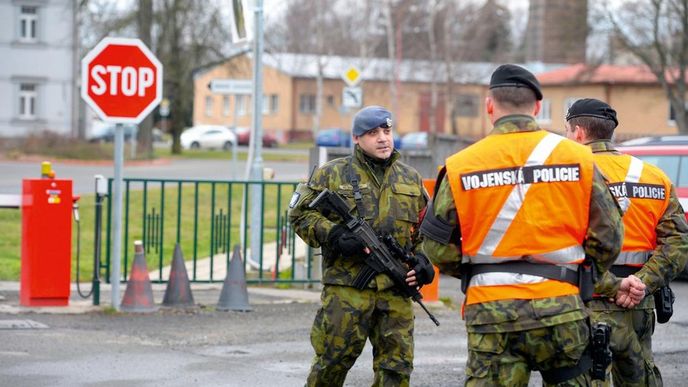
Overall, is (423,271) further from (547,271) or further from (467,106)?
(467,106)

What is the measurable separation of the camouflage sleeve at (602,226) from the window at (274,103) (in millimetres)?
74153

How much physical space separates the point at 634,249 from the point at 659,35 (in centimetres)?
4619

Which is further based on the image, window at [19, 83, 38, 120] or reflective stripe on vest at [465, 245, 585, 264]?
window at [19, 83, 38, 120]

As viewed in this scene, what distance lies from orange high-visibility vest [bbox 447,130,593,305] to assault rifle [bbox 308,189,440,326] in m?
1.56

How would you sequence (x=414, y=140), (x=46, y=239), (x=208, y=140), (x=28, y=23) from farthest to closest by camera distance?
(x=208, y=140) < (x=414, y=140) < (x=28, y=23) < (x=46, y=239)

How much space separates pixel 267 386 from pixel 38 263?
3716 millimetres

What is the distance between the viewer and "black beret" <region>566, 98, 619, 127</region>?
236 inches

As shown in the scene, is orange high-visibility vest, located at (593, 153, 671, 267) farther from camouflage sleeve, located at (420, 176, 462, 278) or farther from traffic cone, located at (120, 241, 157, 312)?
traffic cone, located at (120, 241, 157, 312)

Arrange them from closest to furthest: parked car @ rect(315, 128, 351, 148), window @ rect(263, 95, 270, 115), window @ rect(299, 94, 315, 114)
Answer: parked car @ rect(315, 128, 351, 148) → window @ rect(299, 94, 315, 114) → window @ rect(263, 95, 270, 115)

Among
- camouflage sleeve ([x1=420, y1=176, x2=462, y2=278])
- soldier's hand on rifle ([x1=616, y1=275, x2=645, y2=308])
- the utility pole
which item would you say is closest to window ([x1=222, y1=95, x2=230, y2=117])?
the utility pole

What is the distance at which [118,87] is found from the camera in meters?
10.6

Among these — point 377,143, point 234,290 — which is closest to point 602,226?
point 377,143

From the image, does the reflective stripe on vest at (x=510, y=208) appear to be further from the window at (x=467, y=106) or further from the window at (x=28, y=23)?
the window at (x=467, y=106)

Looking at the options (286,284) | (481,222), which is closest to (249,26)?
(286,284)
